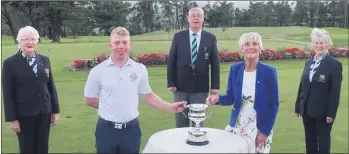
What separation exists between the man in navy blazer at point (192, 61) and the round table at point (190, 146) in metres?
1.79

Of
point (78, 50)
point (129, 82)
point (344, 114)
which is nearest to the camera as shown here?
point (129, 82)

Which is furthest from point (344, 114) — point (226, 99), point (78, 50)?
point (78, 50)

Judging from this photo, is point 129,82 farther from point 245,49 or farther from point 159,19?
point 159,19

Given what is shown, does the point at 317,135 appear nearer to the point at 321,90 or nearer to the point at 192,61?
the point at 321,90

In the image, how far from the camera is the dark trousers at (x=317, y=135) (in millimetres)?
4004

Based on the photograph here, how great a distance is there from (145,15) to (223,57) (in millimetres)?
6753

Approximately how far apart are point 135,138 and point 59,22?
1197 centimetres

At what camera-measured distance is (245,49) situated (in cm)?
315

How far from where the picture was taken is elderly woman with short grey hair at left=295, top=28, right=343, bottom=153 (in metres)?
3.89

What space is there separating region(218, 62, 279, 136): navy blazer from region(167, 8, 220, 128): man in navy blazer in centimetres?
→ 129

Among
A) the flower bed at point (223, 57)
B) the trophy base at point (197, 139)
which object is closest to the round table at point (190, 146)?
the trophy base at point (197, 139)

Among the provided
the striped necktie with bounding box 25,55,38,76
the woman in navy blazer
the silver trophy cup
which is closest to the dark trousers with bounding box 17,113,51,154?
the striped necktie with bounding box 25,55,38,76

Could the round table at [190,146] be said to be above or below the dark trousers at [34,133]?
above

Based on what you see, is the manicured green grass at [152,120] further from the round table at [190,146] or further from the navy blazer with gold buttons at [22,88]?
the round table at [190,146]
